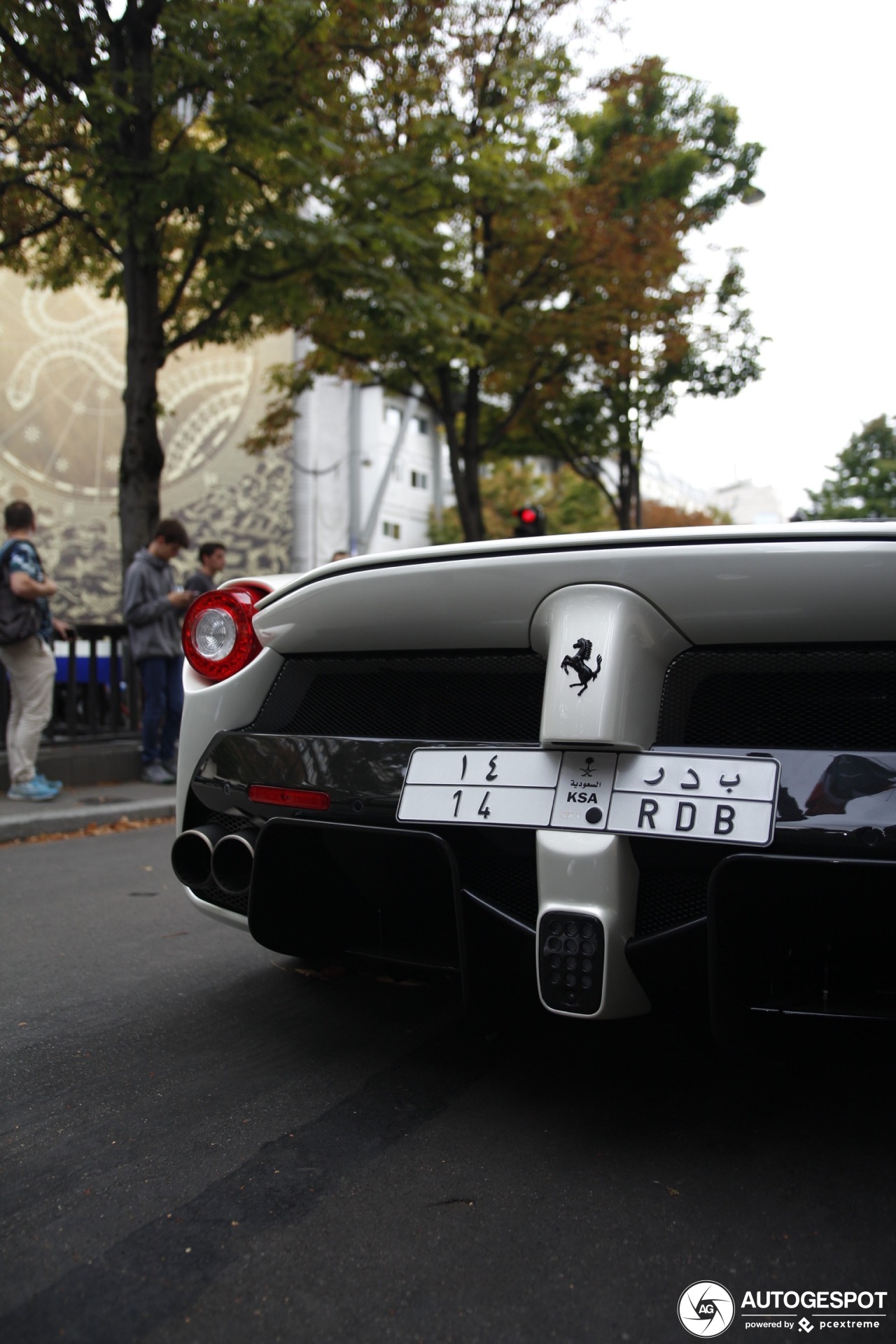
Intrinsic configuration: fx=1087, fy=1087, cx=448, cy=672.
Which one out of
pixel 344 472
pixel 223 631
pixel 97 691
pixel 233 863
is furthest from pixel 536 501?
pixel 233 863

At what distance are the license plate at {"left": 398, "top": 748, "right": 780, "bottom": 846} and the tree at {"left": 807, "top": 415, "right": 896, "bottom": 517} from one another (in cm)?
3969

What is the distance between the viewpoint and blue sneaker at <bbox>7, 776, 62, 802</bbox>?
6.80m

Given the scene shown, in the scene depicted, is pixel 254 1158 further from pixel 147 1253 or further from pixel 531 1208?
pixel 531 1208

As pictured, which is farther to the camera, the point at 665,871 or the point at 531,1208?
the point at 665,871

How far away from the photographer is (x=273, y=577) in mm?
2660

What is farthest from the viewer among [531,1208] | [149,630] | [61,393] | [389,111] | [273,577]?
[61,393]

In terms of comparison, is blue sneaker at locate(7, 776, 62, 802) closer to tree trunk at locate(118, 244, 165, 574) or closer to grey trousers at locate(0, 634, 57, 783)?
grey trousers at locate(0, 634, 57, 783)

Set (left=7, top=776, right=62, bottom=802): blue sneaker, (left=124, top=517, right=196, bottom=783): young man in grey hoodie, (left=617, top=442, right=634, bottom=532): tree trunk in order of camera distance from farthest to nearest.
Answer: (left=617, top=442, right=634, bottom=532): tree trunk, (left=124, top=517, right=196, bottom=783): young man in grey hoodie, (left=7, top=776, right=62, bottom=802): blue sneaker

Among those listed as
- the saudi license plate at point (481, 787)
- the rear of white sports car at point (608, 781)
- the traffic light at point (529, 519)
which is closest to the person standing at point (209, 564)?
the traffic light at point (529, 519)

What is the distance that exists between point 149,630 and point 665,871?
638cm

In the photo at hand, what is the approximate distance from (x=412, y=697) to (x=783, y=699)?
2.48 feet

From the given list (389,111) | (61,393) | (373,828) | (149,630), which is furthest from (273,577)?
(61,393)

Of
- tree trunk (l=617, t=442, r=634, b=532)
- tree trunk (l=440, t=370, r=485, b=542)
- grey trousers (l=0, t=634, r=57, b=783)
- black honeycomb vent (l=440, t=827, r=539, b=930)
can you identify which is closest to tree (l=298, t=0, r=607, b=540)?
tree trunk (l=440, t=370, r=485, b=542)

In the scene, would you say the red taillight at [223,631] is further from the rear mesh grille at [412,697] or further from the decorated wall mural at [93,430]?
the decorated wall mural at [93,430]
